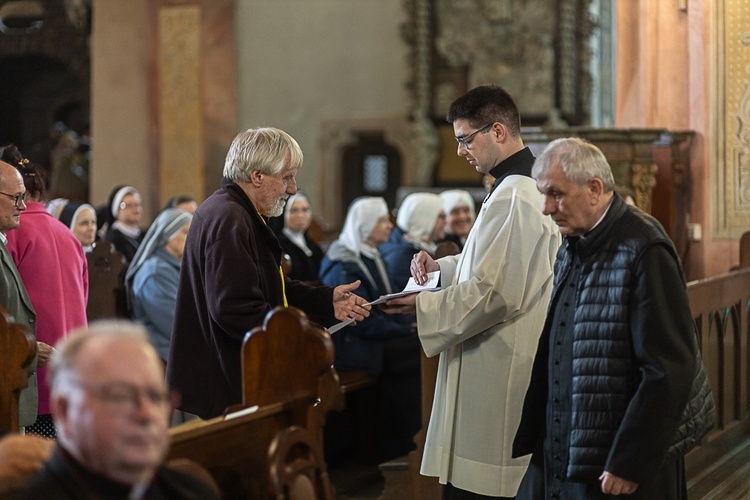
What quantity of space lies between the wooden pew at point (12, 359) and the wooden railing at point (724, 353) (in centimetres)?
304

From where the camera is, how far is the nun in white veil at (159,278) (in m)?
5.81

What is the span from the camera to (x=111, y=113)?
13.8 metres

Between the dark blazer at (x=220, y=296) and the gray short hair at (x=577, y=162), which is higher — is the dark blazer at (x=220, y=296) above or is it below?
below

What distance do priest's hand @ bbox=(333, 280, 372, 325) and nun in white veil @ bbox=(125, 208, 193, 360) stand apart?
2248mm

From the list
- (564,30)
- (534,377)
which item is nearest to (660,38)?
(564,30)

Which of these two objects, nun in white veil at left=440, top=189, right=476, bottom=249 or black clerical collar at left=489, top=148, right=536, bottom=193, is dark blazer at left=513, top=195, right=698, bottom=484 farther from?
nun in white veil at left=440, top=189, right=476, bottom=249

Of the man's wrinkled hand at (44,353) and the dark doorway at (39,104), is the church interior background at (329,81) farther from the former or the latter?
the man's wrinkled hand at (44,353)

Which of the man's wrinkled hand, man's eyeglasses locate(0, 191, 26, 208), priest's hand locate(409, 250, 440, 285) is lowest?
the man's wrinkled hand

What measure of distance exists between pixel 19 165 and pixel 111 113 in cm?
974

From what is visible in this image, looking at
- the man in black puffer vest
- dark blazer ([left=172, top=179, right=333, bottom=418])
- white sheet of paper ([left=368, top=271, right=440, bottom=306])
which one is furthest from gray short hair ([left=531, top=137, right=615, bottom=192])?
dark blazer ([left=172, top=179, right=333, bottom=418])

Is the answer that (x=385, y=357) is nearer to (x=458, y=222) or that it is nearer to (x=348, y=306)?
(x=458, y=222)

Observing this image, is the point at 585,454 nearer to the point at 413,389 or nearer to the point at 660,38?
the point at 413,389

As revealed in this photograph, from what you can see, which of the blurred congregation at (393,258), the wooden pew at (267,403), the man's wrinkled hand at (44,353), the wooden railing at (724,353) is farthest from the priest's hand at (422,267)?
the wooden railing at (724,353)

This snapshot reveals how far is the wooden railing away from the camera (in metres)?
5.12
